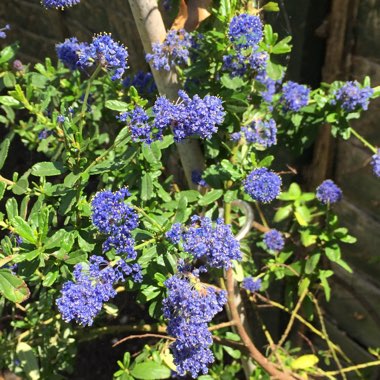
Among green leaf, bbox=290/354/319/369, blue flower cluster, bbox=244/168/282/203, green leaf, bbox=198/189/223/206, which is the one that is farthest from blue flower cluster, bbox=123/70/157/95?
green leaf, bbox=290/354/319/369

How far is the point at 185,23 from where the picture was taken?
62.8 inches

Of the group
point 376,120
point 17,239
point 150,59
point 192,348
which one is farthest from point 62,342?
point 376,120

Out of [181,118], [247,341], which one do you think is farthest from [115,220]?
[247,341]

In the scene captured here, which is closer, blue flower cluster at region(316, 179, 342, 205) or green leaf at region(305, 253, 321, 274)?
blue flower cluster at region(316, 179, 342, 205)

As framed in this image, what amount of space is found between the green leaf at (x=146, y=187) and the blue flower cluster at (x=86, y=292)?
0.76 feet

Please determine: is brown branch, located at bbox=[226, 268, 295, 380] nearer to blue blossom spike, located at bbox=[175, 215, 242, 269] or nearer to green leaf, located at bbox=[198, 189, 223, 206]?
green leaf, located at bbox=[198, 189, 223, 206]

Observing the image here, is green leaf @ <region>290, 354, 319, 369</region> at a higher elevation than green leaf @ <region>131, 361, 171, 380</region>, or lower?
lower

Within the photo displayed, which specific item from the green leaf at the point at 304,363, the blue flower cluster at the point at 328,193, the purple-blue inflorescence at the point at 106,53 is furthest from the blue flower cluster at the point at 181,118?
the green leaf at the point at 304,363

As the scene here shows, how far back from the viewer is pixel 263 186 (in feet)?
4.68

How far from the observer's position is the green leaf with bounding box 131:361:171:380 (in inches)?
65.4

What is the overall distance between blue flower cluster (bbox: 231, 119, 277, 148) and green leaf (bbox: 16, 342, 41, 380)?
3.38 ft

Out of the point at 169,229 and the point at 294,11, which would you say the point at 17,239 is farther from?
the point at 294,11

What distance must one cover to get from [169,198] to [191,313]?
17.8 inches

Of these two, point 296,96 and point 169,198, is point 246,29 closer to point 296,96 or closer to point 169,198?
point 296,96
